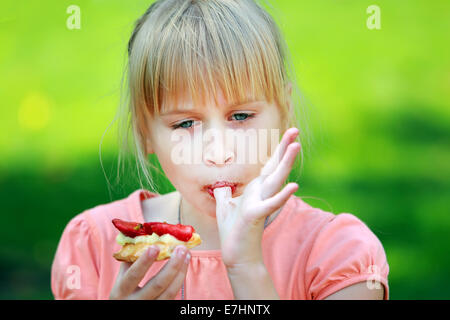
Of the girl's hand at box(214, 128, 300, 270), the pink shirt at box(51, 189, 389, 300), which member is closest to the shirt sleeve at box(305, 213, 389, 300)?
the pink shirt at box(51, 189, 389, 300)

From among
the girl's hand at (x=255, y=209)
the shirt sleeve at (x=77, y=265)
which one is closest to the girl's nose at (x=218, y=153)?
the girl's hand at (x=255, y=209)

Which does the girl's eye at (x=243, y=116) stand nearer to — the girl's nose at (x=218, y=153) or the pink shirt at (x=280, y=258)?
the girl's nose at (x=218, y=153)

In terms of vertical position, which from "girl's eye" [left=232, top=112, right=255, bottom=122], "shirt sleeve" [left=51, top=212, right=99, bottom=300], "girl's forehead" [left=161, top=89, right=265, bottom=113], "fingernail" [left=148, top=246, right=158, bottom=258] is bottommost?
A: "shirt sleeve" [left=51, top=212, right=99, bottom=300]

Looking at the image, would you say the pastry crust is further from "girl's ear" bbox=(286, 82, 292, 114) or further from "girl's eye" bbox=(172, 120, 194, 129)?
"girl's ear" bbox=(286, 82, 292, 114)

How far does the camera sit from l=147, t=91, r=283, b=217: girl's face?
1.07 meters

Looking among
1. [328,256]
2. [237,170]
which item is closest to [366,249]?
[328,256]

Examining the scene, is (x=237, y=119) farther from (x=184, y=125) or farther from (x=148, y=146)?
(x=148, y=146)

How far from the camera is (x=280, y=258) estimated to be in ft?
3.87

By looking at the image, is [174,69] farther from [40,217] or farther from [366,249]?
[40,217]

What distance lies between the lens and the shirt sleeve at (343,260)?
1084 mm

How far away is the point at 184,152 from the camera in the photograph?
1.11 m

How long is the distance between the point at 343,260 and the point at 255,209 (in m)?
0.31

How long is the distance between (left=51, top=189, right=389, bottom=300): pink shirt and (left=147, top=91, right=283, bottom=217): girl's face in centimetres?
17

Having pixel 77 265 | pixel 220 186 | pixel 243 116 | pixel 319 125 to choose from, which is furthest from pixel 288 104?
pixel 77 265
